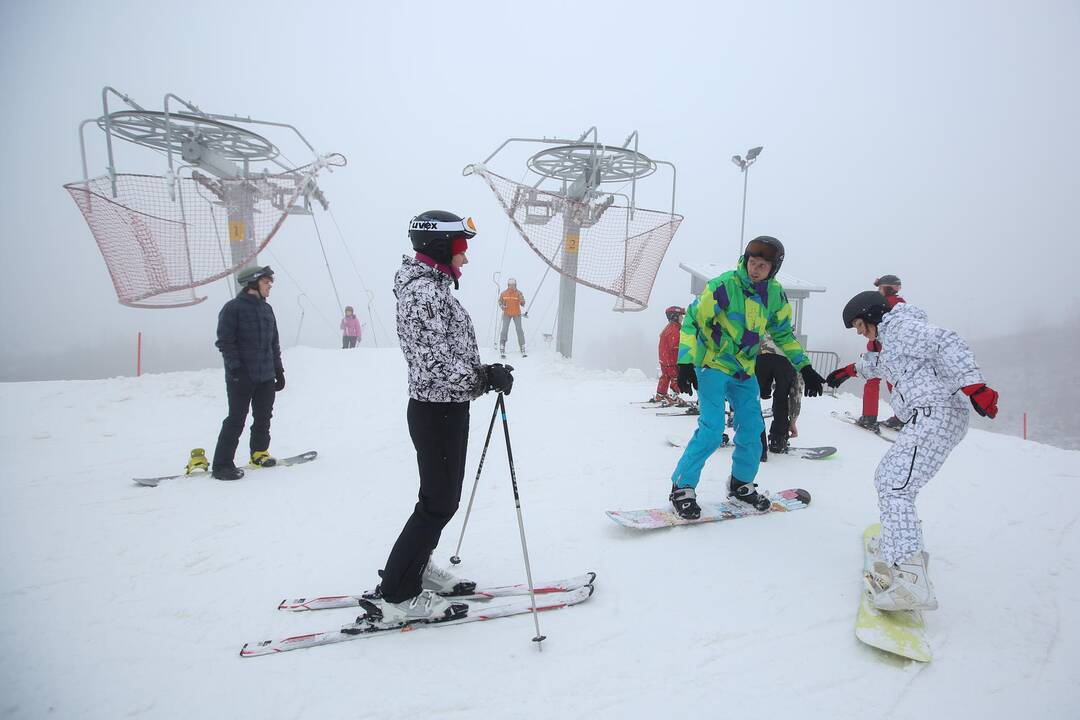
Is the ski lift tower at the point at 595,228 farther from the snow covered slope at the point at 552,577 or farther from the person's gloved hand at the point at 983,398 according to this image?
the person's gloved hand at the point at 983,398

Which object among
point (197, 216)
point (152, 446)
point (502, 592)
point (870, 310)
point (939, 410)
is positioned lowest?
point (152, 446)

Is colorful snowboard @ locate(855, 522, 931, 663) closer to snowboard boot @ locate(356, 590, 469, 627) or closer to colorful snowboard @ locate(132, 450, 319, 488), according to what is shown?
snowboard boot @ locate(356, 590, 469, 627)

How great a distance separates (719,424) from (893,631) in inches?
59.3

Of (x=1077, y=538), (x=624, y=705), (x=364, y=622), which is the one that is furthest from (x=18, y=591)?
(x=1077, y=538)

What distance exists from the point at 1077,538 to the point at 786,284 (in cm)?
861

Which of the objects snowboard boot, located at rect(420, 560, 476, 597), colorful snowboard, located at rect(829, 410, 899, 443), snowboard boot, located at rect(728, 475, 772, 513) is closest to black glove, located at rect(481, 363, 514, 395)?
snowboard boot, located at rect(420, 560, 476, 597)

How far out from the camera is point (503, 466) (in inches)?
213

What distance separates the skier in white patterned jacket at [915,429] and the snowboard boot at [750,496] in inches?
40.9

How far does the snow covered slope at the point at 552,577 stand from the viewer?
2.17 meters

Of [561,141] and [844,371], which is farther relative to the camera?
[561,141]

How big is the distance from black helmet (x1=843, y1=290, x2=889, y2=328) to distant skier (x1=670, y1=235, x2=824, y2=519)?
0.60 m

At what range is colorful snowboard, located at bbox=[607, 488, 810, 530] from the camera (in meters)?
3.59

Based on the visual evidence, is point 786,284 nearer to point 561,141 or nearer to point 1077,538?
point 561,141

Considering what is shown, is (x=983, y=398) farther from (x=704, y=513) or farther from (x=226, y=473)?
(x=226, y=473)
